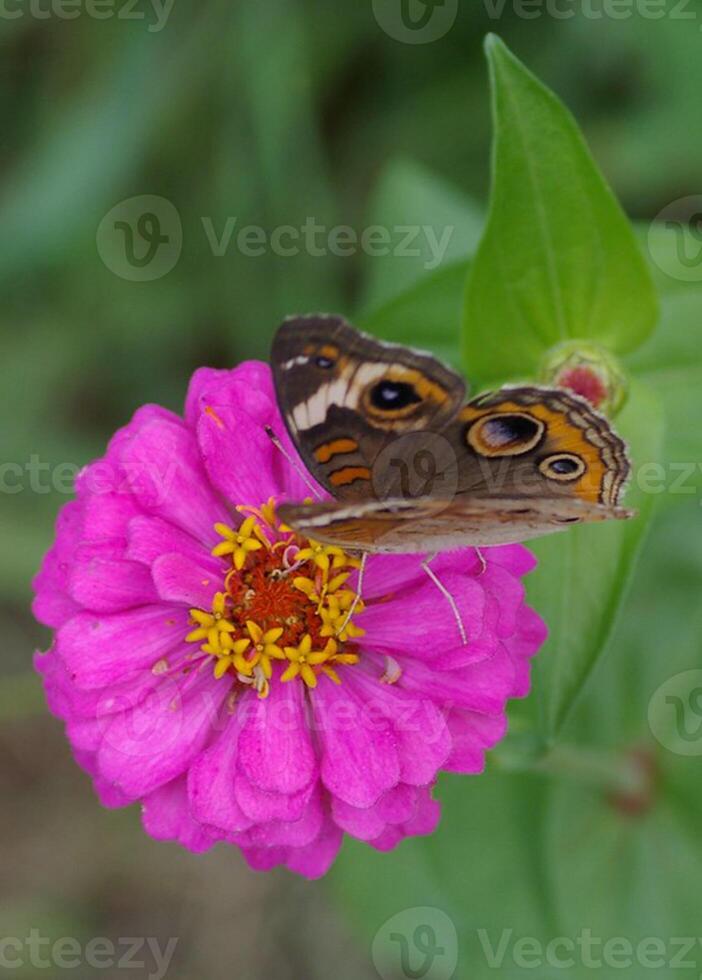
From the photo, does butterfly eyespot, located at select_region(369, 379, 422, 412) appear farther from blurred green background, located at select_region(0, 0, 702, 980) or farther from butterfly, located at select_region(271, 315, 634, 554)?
blurred green background, located at select_region(0, 0, 702, 980)

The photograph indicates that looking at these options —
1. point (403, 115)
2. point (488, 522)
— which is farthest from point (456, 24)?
point (488, 522)

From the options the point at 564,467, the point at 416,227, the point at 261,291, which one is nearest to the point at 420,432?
the point at 564,467

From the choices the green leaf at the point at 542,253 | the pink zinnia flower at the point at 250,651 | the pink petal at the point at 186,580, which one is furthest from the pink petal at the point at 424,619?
the green leaf at the point at 542,253

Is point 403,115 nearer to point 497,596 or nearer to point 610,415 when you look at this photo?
point 610,415

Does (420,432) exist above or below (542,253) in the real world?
below

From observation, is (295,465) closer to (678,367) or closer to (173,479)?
(173,479)

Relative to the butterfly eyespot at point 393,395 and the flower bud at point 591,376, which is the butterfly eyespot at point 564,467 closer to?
the butterfly eyespot at point 393,395

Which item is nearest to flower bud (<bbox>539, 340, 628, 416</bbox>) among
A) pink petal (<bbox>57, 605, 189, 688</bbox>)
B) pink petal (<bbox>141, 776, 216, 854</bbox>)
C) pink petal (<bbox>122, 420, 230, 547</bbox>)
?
pink petal (<bbox>122, 420, 230, 547</bbox>)
